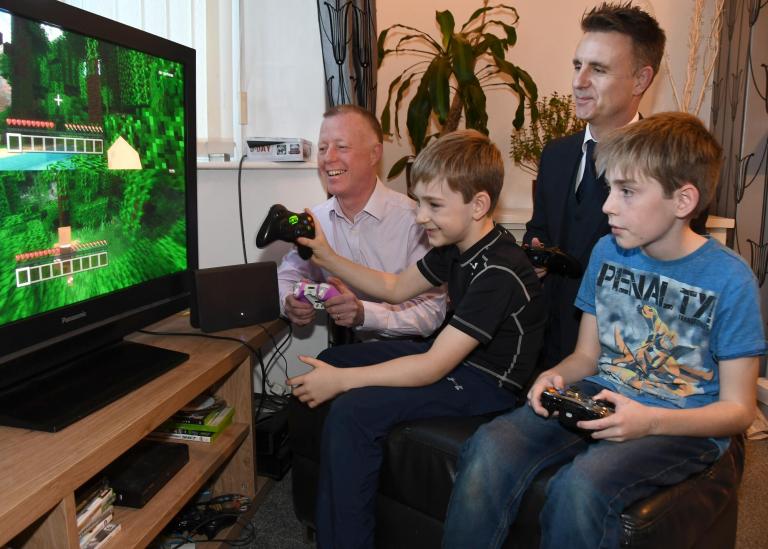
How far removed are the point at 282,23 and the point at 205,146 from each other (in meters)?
0.53

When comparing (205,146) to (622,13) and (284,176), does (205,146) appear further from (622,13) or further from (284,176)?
(622,13)

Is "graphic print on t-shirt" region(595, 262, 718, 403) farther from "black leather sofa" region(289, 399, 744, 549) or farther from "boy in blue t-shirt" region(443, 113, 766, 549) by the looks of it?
"black leather sofa" region(289, 399, 744, 549)

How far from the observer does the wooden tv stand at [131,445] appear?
93 cm

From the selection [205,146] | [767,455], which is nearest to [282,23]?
[205,146]

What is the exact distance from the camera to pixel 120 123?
1375 mm

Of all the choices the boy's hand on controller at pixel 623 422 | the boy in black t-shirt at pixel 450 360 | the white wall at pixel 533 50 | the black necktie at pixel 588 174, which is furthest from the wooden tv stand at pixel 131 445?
the white wall at pixel 533 50

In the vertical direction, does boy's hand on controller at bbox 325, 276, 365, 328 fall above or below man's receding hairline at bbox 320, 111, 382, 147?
below

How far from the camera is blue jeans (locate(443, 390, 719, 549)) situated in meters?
1.10

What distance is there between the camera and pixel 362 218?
2.09m

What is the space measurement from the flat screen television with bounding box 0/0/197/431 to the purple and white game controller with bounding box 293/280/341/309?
36 centimetres

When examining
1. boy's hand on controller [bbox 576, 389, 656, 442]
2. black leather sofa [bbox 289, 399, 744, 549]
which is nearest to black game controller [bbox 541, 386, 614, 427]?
boy's hand on controller [bbox 576, 389, 656, 442]

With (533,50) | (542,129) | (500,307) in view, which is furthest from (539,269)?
(533,50)

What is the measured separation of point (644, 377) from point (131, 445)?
993 millimetres

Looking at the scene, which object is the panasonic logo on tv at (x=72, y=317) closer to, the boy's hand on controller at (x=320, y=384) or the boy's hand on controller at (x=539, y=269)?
the boy's hand on controller at (x=320, y=384)
